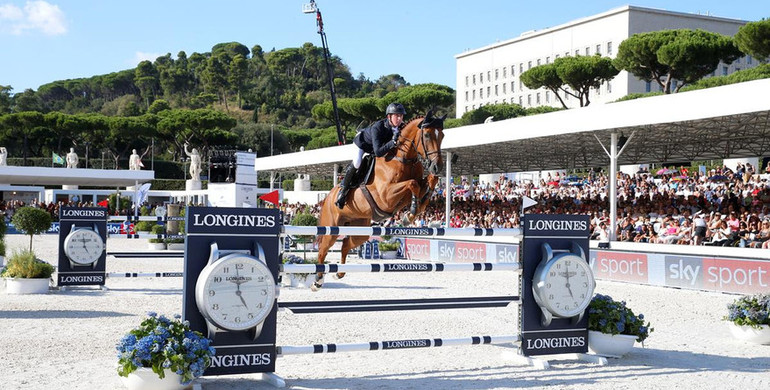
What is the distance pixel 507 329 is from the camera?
9336mm

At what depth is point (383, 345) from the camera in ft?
20.7

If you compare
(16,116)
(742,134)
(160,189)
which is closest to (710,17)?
(160,189)

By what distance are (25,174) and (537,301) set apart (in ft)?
Result: 140

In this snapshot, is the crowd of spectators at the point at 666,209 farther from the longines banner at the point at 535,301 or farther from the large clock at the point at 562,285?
the large clock at the point at 562,285

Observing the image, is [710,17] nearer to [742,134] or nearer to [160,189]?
[160,189]

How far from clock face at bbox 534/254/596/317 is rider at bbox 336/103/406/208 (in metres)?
2.19

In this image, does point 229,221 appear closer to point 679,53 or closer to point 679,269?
point 679,269

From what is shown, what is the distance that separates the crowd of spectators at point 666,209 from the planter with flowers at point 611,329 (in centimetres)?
430

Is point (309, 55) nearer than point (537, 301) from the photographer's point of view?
No

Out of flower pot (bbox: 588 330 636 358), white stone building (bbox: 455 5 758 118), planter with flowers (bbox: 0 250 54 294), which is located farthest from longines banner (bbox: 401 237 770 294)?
white stone building (bbox: 455 5 758 118)

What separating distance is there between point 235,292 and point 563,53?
80.5 metres

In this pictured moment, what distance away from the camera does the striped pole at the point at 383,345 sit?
6.02 meters

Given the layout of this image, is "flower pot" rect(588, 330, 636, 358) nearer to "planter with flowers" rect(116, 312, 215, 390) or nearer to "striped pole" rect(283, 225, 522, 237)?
"striped pole" rect(283, 225, 522, 237)

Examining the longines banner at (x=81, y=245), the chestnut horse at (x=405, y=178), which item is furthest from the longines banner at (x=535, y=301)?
the longines banner at (x=81, y=245)
